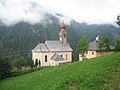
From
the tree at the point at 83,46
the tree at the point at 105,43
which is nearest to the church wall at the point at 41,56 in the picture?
the tree at the point at 83,46

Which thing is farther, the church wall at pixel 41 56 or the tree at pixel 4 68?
the church wall at pixel 41 56

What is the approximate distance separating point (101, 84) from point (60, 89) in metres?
3.57

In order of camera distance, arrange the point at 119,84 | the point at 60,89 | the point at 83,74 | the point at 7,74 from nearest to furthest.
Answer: the point at 119,84, the point at 60,89, the point at 83,74, the point at 7,74

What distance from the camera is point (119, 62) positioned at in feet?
93.4

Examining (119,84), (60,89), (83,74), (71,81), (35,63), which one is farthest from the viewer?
(35,63)

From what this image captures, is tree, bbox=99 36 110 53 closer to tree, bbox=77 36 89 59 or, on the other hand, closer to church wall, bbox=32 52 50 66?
tree, bbox=77 36 89 59

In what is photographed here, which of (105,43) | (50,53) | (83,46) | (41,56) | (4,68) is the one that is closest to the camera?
(4,68)

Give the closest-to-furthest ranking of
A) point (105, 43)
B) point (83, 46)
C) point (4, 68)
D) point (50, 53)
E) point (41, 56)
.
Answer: point (4, 68), point (105, 43), point (83, 46), point (41, 56), point (50, 53)

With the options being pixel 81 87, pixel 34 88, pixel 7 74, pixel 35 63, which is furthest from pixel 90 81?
pixel 35 63

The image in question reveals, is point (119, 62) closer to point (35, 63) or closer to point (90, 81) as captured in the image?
point (90, 81)

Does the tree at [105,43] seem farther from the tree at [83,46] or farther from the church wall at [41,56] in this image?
the church wall at [41,56]

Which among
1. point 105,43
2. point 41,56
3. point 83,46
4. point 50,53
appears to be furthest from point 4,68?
point 50,53

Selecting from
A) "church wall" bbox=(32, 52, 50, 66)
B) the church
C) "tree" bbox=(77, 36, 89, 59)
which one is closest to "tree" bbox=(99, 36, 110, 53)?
"tree" bbox=(77, 36, 89, 59)

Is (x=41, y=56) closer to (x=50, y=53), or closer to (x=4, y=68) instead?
(x=50, y=53)
